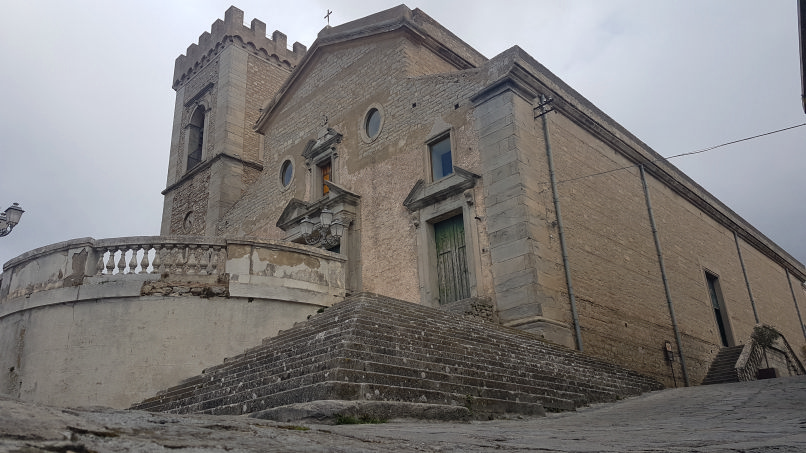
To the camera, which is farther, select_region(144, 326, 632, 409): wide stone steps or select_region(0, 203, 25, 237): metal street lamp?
select_region(0, 203, 25, 237): metal street lamp

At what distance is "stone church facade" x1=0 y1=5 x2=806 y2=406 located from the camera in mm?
12875

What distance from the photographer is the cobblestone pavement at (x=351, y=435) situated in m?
2.08

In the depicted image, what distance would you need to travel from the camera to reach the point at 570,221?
13.9m

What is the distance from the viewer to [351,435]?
10.8ft

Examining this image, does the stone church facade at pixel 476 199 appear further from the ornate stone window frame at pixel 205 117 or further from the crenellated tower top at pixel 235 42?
the crenellated tower top at pixel 235 42

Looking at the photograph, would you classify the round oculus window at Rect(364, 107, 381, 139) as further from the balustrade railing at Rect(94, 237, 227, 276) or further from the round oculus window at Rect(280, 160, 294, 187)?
the balustrade railing at Rect(94, 237, 227, 276)

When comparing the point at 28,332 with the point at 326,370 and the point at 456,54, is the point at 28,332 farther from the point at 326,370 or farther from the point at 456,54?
the point at 456,54

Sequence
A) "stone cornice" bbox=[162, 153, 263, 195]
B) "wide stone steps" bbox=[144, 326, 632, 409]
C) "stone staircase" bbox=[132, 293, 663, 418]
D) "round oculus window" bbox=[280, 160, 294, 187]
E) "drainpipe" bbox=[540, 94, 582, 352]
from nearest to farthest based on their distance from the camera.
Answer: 1. "stone staircase" bbox=[132, 293, 663, 418]
2. "wide stone steps" bbox=[144, 326, 632, 409]
3. "drainpipe" bbox=[540, 94, 582, 352]
4. "round oculus window" bbox=[280, 160, 294, 187]
5. "stone cornice" bbox=[162, 153, 263, 195]

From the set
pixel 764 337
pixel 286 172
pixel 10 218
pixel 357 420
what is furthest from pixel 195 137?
pixel 357 420

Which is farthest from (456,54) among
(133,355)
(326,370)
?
(326,370)

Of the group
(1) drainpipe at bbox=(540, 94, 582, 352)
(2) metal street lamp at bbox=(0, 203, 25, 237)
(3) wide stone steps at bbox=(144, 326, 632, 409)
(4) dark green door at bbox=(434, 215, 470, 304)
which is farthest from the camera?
(4) dark green door at bbox=(434, 215, 470, 304)

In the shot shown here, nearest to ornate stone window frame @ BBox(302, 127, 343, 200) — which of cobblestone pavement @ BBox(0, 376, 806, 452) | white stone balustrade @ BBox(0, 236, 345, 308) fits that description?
white stone balustrade @ BBox(0, 236, 345, 308)

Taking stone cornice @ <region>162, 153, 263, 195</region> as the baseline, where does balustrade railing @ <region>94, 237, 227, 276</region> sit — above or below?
below

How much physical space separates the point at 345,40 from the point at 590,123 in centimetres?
772
